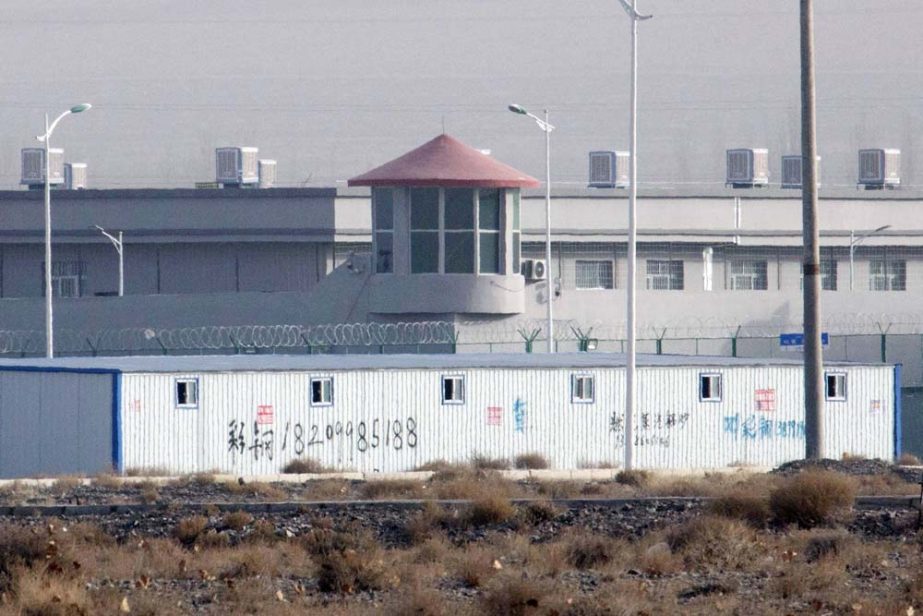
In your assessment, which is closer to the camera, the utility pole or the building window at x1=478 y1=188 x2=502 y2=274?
the utility pole

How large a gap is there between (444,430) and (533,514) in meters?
→ 14.0

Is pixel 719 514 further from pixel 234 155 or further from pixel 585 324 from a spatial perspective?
pixel 234 155

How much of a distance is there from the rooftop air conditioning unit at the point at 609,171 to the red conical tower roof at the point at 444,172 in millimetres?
17011

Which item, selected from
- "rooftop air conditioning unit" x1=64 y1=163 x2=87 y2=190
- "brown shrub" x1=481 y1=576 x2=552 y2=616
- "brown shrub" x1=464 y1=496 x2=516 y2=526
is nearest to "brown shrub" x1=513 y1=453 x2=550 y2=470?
"brown shrub" x1=464 y1=496 x2=516 y2=526

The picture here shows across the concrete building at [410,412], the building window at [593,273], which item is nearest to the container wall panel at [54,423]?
the concrete building at [410,412]

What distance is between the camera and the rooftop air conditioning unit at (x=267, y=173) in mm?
68562

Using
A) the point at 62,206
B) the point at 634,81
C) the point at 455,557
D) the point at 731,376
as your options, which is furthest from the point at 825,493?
the point at 62,206

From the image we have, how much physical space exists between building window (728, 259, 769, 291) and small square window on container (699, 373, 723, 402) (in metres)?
27.6

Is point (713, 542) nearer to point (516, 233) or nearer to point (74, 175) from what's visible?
point (516, 233)

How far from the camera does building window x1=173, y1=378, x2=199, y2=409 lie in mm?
31734

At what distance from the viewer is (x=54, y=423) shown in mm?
31953

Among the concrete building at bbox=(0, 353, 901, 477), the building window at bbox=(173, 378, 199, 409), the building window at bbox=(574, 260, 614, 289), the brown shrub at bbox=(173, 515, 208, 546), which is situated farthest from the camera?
the building window at bbox=(574, 260, 614, 289)

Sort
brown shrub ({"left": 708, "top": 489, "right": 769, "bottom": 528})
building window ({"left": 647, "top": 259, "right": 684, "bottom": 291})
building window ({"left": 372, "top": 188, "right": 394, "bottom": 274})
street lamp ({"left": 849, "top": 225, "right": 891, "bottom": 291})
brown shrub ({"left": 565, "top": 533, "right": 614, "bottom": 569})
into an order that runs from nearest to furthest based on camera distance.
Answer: brown shrub ({"left": 565, "top": 533, "right": 614, "bottom": 569}) < brown shrub ({"left": 708, "top": 489, "right": 769, "bottom": 528}) < building window ({"left": 372, "top": 188, "right": 394, "bottom": 274}) < building window ({"left": 647, "top": 259, "right": 684, "bottom": 291}) < street lamp ({"left": 849, "top": 225, "right": 891, "bottom": 291})

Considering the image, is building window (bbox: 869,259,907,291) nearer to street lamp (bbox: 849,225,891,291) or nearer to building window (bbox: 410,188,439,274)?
street lamp (bbox: 849,225,891,291)
